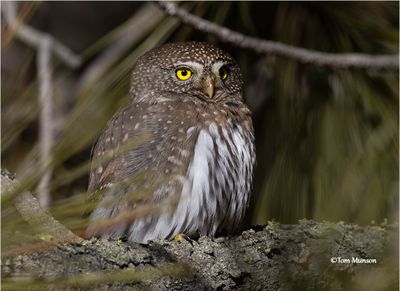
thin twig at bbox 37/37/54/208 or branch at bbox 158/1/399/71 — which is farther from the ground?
branch at bbox 158/1/399/71

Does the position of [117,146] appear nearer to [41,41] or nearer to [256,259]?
[256,259]

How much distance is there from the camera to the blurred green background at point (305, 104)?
3.21 metres

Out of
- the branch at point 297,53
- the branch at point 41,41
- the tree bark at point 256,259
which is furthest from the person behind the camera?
the branch at point 41,41

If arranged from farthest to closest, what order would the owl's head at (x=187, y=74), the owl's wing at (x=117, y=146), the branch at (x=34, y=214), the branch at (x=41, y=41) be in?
1. the branch at (x=41, y=41)
2. the owl's head at (x=187, y=74)
3. the owl's wing at (x=117, y=146)
4. the branch at (x=34, y=214)

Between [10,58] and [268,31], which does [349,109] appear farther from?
[10,58]

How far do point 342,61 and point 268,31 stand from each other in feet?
2.45

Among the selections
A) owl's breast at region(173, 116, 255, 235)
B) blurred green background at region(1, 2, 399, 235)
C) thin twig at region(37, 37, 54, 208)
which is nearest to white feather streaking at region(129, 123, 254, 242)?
owl's breast at region(173, 116, 255, 235)

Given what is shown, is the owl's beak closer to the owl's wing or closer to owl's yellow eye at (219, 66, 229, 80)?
owl's yellow eye at (219, 66, 229, 80)

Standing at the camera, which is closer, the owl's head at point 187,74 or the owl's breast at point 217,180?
the owl's breast at point 217,180

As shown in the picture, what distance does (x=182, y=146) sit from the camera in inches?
128

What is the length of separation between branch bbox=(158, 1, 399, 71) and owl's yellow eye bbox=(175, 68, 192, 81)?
0.40 meters

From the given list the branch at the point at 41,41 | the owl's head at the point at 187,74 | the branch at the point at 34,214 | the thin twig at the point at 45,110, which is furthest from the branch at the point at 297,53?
the branch at the point at 34,214

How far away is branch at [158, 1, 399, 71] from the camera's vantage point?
295cm

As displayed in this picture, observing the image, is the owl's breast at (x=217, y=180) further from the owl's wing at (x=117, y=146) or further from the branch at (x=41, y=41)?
the branch at (x=41, y=41)
